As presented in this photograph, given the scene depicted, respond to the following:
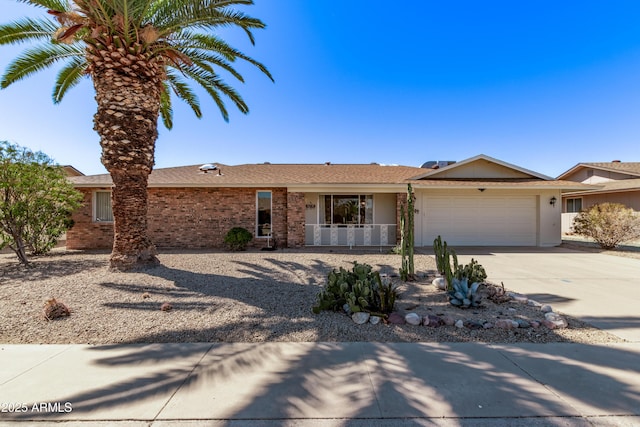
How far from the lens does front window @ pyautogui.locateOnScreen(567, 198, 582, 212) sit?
861 inches

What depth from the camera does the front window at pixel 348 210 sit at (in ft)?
42.8

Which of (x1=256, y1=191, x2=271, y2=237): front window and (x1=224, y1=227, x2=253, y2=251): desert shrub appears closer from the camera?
(x1=224, y1=227, x2=253, y2=251): desert shrub

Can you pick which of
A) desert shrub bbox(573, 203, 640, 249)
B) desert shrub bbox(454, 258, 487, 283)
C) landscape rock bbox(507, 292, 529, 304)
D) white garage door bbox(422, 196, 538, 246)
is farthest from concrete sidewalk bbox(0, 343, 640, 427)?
desert shrub bbox(573, 203, 640, 249)

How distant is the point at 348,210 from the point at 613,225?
11343 mm

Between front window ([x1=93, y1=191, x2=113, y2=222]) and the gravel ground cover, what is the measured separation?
15.6 feet

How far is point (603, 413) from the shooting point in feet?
7.94

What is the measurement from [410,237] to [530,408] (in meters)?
4.07

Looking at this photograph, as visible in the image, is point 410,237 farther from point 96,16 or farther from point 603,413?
point 96,16

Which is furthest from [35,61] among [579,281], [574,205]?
[574,205]

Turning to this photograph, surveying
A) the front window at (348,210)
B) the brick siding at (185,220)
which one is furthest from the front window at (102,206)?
the front window at (348,210)

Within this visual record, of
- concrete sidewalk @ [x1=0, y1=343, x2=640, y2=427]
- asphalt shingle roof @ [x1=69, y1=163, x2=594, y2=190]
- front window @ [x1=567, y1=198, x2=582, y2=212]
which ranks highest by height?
asphalt shingle roof @ [x1=69, y1=163, x2=594, y2=190]

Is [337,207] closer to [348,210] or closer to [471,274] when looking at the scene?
[348,210]

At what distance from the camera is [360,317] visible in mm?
4188

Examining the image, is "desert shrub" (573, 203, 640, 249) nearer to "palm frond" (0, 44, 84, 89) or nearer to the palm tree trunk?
the palm tree trunk
